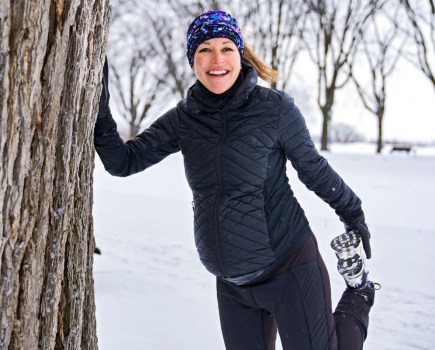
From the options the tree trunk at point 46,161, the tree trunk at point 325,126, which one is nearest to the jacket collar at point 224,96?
the tree trunk at point 46,161

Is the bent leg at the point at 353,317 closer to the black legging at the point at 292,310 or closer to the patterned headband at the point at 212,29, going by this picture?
the black legging at the point at 292,310

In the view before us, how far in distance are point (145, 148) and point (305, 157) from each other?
2.14 feet

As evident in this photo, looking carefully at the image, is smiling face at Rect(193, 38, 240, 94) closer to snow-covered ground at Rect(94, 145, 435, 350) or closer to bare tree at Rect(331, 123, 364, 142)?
snow-covered ground at Rect(94, 145, 435, 350)

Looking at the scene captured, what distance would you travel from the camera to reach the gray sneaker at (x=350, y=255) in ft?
7.49

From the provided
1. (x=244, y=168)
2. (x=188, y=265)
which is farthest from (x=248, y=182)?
(x=188, y=265)

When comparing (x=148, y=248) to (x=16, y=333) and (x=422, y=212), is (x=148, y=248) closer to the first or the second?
(x=422, y=212)

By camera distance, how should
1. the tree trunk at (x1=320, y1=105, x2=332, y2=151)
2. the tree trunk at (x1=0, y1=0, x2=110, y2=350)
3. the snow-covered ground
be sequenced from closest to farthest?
the tree trunk at (x1=0, y1=0, x2=110, y2=350)
the snow-covered ground
the tree trunk at (x1=320, y1=105, x2=332, y2=151)

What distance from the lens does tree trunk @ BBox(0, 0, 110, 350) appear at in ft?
4.42

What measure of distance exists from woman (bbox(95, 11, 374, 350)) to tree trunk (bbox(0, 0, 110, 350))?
0.95 ft

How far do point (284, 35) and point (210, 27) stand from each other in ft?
55.0

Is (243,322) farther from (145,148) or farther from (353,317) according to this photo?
(145,148)

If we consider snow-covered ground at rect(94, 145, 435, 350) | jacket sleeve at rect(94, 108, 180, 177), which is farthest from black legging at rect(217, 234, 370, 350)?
snow-covered ground at rect(94, 145, 435, 350)

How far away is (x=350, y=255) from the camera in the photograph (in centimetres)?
229

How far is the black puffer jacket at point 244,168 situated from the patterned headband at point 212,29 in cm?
14
